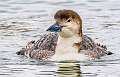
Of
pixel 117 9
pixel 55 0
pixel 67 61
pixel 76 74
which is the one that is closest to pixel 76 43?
pixel 67 61

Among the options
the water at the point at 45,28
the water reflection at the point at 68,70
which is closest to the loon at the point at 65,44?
the water at the point at 45,28

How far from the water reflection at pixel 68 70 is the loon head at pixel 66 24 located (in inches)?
28.9

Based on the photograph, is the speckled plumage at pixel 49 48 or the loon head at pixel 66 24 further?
the speckled plumage at pixel 49 48

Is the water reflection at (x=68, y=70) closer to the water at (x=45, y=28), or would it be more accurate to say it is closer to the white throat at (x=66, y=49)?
the water at (x=45, y=28)

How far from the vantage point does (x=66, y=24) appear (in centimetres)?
1861

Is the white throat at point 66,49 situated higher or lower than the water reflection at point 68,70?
higher

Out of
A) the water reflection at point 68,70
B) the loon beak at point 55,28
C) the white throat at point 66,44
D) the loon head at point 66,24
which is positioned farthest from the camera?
the white throat at point 66,44

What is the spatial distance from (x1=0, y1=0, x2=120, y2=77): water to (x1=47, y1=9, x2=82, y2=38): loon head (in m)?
0.75

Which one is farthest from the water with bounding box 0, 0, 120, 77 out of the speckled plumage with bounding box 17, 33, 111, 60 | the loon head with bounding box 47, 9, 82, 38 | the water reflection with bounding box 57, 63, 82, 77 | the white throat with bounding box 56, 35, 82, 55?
the loon head with bounding box 47, 9, 82, 38

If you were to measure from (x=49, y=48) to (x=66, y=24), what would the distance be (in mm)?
1204

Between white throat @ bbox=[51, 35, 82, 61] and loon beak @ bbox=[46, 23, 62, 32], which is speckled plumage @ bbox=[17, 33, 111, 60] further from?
loon beak @ bbox=[46, 23, 62, 32]

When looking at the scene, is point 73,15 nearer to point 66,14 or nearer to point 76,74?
point 66,14

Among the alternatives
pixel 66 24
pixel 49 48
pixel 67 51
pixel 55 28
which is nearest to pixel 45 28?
pixel 49 48

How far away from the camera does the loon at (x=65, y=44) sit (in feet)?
61.1
